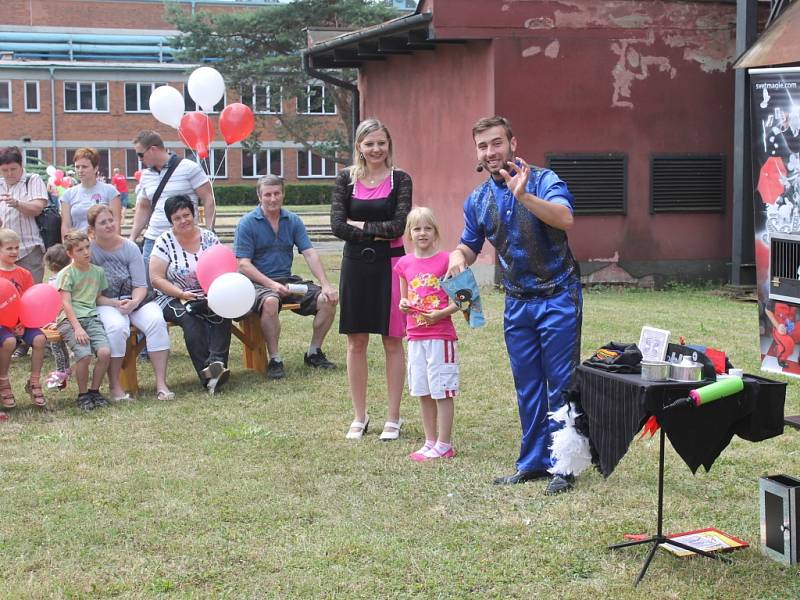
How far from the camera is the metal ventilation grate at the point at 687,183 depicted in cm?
→ 1421

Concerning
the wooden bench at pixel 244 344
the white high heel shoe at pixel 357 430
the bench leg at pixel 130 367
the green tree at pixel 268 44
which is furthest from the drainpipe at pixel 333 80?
the green tree at pixel 268 44

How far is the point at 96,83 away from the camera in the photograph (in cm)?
5078

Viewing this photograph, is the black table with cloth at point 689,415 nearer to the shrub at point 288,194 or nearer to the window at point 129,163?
the shrub at point 288,194

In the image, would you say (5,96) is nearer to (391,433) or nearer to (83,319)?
(83,319)

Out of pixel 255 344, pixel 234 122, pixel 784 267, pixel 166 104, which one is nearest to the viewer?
pixel 784 267

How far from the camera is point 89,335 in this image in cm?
806

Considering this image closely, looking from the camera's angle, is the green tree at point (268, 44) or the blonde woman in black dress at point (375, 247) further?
the green tree at point (268, 44)

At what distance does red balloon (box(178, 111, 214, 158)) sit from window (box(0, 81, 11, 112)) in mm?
41597

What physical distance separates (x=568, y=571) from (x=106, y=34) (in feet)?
189

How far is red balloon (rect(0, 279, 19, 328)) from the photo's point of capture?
7.55m

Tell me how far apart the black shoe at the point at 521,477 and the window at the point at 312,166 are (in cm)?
4841

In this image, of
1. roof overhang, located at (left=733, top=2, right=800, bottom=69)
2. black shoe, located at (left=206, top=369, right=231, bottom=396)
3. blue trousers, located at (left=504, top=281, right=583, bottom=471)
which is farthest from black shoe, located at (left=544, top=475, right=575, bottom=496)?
roof overhang, located at (left=733, top=2, right=800, bottom=69)

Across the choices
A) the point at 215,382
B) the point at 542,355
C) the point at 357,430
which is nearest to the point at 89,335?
the point at 215,382

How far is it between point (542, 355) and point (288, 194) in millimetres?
42817
